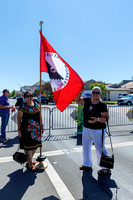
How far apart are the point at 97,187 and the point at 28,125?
1.81 m

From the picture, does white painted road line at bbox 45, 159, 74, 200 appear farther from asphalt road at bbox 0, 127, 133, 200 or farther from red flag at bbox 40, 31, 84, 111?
red flag at bbox 40, 31, 84, 111

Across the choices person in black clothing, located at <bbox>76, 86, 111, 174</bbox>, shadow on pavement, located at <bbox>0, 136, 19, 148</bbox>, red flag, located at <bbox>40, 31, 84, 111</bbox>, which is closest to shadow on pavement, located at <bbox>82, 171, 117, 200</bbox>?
person in black clothing, located at <bbox>76, 86, 111, 174</bbox>

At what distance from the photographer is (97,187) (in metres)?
2.89

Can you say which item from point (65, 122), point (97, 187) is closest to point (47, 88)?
point (65, 122)

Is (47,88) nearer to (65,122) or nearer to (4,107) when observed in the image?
(65,122)

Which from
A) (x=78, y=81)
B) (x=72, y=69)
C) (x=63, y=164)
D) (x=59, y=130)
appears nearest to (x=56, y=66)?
(x=72, y=69)

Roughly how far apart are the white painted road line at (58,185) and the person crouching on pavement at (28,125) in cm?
39

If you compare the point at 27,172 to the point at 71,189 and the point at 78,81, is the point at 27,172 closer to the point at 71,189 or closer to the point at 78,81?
the point at 71,189

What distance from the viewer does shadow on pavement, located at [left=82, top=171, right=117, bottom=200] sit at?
2.62 m

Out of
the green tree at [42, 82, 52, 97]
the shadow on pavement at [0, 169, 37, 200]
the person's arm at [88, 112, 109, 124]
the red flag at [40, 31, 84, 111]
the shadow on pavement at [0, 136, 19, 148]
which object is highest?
the green tree at [42, 82, 52, 97]

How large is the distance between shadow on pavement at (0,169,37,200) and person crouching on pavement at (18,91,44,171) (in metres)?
0.23

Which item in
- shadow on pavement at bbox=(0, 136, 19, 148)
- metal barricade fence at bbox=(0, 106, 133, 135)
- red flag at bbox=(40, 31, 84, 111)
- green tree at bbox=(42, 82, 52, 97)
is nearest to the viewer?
red flag at bbox=(40, 31, 84, 111)

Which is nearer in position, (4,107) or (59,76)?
(59,76)

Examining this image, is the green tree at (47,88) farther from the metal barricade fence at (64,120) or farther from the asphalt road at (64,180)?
the asphalt road at (64,180)
